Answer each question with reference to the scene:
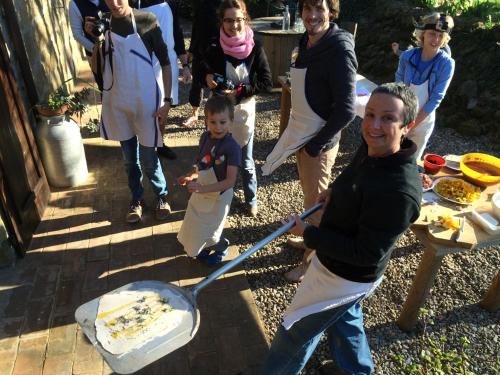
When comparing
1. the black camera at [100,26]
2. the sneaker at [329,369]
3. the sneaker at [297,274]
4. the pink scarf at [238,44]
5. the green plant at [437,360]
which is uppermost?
the black camera at [100,26]

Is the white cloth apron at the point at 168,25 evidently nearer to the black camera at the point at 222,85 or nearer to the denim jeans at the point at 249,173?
the black camera at the point at 222,85

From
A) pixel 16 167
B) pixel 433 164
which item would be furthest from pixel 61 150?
pixel 433 164

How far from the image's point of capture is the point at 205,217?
3381 mm

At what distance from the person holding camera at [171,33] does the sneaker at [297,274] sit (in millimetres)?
2036

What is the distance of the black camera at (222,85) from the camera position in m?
3.73

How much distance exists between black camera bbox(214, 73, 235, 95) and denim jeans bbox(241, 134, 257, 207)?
1.98 feet

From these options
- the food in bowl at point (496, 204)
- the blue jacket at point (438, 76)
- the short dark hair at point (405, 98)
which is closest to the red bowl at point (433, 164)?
the food in bowl at point (496, 204)

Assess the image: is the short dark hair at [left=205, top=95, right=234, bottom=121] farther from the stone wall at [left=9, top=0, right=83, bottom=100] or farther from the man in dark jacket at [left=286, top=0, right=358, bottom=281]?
the stone wall at [left=9, top=0, right=83, bottom=100]

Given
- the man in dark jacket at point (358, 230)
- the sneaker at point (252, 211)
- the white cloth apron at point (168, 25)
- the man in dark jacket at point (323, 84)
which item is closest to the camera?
the man in dark jacket at point (358, 230)

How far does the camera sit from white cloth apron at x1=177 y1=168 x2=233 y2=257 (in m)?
3.29

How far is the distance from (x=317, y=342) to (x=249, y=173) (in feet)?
7.23

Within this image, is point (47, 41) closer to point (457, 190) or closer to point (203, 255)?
point (203, 255)

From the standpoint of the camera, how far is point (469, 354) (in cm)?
318

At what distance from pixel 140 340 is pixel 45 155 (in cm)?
310
